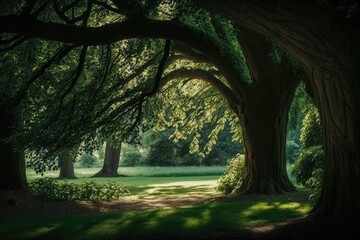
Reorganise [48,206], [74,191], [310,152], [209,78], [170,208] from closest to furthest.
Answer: [170,208], [48,206], [209,78], [74,191], [310,152]

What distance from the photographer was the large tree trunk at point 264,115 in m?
16.4

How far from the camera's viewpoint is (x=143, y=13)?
1101 centimetres

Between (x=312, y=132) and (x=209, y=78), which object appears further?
(x=312, y=132)

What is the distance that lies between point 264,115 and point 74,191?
24.5 feet

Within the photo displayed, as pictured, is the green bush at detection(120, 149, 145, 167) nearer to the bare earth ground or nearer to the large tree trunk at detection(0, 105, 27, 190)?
the bare earth ground

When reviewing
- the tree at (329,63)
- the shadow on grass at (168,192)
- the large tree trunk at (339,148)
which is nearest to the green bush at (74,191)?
the shadow on grass at (168,192)

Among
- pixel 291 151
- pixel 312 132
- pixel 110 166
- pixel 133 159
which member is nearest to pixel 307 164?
pixel 312 132

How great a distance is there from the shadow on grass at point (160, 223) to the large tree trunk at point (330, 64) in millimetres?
2132

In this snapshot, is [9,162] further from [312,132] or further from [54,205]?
[312,132]

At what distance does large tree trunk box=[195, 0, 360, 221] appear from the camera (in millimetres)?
7438

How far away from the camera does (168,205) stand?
17125 millimetres

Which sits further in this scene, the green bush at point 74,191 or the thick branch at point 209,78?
the green bush at point 74,191

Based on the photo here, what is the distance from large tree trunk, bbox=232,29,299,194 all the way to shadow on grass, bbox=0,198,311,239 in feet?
12.8

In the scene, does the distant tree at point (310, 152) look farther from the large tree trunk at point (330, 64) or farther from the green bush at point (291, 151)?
the green bush at point (291, 151)
